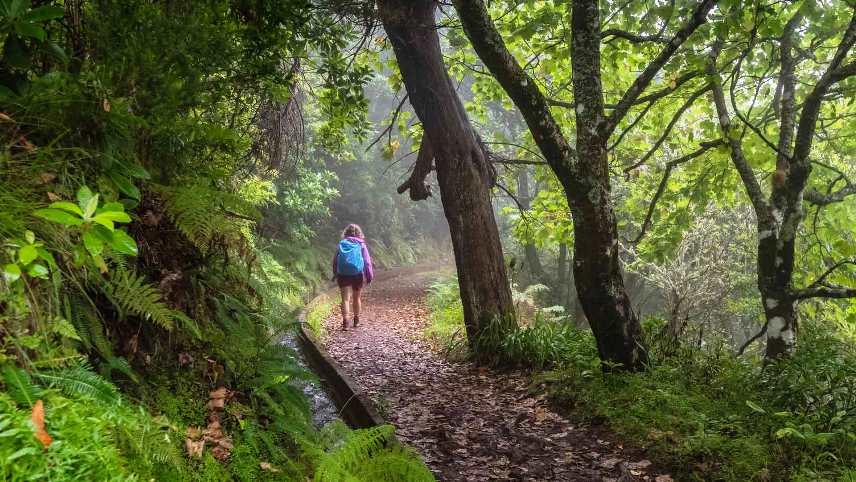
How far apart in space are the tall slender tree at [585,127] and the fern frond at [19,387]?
16.0ft

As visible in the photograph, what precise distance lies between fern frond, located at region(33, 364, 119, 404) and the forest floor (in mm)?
3340


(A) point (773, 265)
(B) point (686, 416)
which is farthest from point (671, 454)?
(A) point (773, 265)

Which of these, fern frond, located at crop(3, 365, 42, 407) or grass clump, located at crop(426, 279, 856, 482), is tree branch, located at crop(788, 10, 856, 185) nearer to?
grass clump, located at crop(426, 279, 856, 482)

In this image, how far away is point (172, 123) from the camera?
2816 mm

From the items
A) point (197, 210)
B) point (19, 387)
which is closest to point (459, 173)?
point (197, 210)

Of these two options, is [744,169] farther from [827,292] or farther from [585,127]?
[585,127]

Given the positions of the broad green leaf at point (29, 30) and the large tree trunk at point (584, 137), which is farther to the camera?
the large tree trunk at point (584, 137)

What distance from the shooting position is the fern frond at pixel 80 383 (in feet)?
5.59

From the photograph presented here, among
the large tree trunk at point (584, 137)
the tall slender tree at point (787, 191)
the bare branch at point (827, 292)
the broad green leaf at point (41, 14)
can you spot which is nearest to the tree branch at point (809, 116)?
the tall slender tree at point (787, 191)

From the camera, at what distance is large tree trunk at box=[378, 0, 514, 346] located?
797 centimetres

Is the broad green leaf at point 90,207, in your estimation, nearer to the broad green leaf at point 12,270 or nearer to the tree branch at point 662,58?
the broad green leaf at point 12,270

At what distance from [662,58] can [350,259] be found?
6.93 meters

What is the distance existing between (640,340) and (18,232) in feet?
18.8

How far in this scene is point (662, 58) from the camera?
16.9 feet
